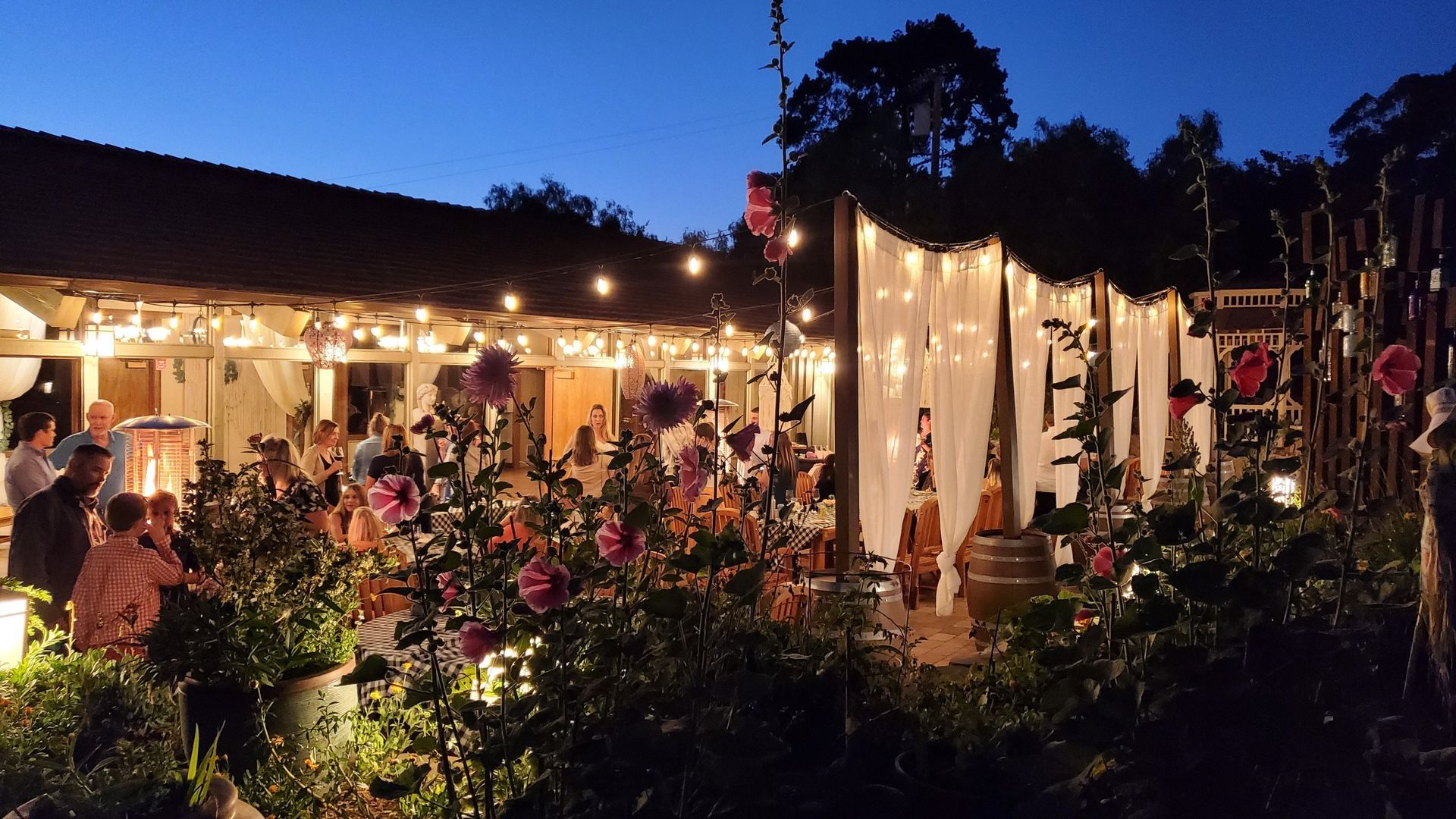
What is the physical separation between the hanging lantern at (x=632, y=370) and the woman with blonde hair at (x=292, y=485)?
12.1ft

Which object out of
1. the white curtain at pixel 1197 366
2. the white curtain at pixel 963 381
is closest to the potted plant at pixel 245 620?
the white curtain at pixel 963 381

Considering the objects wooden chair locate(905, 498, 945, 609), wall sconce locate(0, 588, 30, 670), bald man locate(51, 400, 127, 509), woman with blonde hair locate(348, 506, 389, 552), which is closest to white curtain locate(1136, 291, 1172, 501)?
wooden chair locate(905, 498, 945, 609)

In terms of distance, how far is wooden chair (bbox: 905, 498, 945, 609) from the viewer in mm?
6926

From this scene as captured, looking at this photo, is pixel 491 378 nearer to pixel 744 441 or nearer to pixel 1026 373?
pixel 744 441

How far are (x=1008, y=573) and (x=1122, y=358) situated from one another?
11.9 ft

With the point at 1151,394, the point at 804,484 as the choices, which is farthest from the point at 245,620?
the point at 1151,394

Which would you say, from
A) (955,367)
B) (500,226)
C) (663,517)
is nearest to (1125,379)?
(955,367)

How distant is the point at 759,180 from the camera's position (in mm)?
1733

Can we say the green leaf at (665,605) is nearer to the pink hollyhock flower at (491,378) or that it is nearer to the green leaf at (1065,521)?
the pink hollyhock flower at (491,378)

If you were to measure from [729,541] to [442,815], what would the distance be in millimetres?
837

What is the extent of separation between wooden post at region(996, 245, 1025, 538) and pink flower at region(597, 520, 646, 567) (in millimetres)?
4300

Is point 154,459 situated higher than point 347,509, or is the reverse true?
point 154,459

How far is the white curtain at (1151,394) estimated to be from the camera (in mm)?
8688

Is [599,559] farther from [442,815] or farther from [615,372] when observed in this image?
[615,372]
